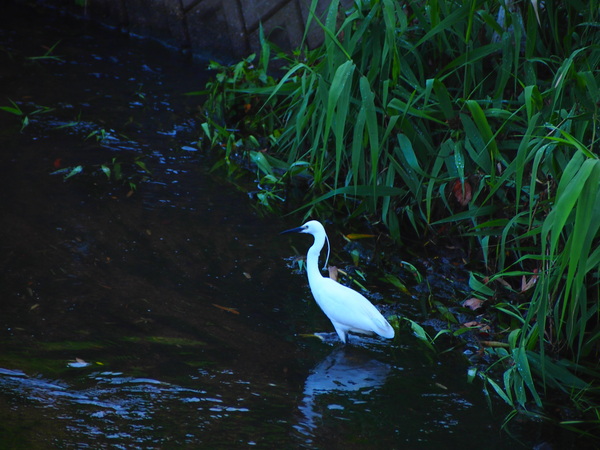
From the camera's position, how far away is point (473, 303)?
3859mm

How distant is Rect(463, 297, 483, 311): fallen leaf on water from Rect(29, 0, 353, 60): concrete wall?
3108mm

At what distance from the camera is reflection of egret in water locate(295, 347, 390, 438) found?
119 inches

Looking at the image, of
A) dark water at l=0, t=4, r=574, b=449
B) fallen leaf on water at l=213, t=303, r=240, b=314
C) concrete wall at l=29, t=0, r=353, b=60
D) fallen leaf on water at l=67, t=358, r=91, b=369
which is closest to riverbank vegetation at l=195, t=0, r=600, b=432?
dark water at l=0, t=4, r=574, b=449

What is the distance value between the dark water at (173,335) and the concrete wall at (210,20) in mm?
1772

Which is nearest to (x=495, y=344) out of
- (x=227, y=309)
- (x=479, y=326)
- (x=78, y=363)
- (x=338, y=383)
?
(x=479, y=326)

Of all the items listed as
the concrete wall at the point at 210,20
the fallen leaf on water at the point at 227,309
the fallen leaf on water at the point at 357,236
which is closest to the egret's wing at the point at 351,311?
the fallen leaf on water at the point at 227,309

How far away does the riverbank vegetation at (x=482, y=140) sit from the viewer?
128 inches

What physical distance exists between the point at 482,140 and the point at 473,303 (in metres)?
0.84

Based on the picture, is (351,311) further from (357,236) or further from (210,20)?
(210,20)

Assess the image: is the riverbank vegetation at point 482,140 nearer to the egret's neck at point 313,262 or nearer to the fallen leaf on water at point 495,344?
the fallen leaf on water at point 495,344

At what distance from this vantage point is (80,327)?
3.31 meters

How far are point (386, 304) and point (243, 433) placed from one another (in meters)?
1.31

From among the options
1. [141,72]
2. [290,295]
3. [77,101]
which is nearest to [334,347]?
[290,295]

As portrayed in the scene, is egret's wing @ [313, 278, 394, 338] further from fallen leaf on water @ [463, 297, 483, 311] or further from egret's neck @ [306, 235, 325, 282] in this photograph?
fallen leaf on water @ [463, 297, 483, 311]
